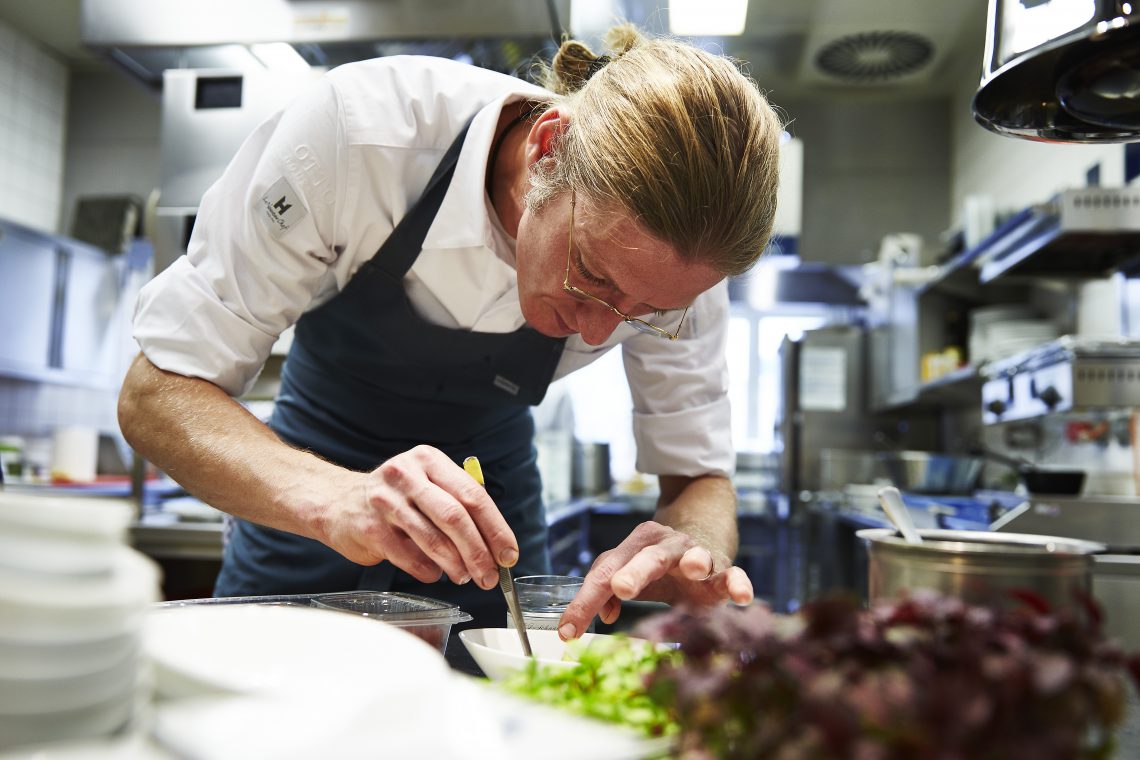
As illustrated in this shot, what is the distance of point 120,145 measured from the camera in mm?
6316

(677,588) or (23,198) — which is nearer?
A: (677,588)

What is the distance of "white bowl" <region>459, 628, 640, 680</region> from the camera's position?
0.79 meters

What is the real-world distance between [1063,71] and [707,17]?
3657mm

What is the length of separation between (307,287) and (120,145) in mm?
5867

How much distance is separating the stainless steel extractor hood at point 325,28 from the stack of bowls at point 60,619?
8.11ft

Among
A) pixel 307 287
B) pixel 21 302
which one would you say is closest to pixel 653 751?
pixel 307 287

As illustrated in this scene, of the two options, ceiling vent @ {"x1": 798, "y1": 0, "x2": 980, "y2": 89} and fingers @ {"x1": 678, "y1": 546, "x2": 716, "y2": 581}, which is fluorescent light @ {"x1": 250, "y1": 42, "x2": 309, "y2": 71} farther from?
ceiling vent @ {"x1": 798, "y1": 0, "x2": 980, "y2": 89}

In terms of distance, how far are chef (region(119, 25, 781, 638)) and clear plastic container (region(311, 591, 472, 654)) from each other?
65 mm

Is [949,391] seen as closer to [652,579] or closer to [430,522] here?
[652,579]

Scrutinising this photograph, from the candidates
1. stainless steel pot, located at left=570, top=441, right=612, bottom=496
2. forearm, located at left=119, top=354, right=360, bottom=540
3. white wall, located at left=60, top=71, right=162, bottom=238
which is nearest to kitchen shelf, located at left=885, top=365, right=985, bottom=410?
stainless steel pot, located at left=570, top=441, right=612, bottom=496

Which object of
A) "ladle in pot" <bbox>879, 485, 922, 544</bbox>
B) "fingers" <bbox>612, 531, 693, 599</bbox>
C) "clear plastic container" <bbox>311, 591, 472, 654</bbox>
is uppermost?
"ladle in pot" <bbox>879, 485, 922, 544</bbox>

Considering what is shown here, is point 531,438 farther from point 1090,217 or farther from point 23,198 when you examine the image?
point 23,198

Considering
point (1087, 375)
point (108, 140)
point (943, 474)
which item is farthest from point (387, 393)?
point (108, 140)

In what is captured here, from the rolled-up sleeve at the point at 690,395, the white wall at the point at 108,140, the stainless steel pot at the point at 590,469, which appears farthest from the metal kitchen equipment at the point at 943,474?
the white wall at the point at 108,140
